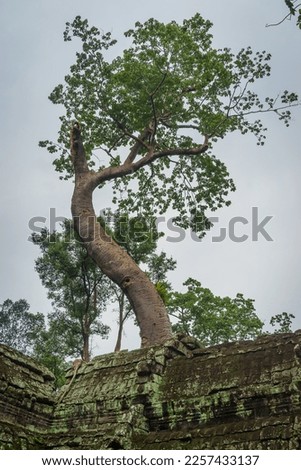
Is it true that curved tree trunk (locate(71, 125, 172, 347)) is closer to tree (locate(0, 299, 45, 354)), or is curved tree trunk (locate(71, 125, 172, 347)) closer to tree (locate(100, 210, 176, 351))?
tree (locate(100, 210, 176, 351))

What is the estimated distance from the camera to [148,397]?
7.18m

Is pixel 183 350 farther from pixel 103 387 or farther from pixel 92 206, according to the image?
pixel 92 206

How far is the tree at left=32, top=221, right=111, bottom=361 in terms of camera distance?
20.4 m

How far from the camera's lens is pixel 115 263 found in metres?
11.9

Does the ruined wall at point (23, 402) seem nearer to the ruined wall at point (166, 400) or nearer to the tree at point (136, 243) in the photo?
the ruined wall at point (166, 400)

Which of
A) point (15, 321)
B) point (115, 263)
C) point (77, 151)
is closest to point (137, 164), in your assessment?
point (77, 151)

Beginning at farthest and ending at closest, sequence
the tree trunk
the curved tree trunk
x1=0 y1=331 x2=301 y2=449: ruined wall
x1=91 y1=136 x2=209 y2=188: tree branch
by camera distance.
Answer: the tree trunk → x1=91 y1=136 x2=209 y2=188: tree branch → the curved tree trunk → x1=0 y1=331 x2=301 y2=449: ruined wall

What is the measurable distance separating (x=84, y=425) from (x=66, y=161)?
9847 millimetres

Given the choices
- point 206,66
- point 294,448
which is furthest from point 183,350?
point 206,66

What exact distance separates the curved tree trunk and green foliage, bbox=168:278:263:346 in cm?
997

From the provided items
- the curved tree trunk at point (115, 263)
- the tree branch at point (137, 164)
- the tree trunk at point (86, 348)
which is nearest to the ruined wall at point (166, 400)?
the curved tree trunk at point (115, 263)

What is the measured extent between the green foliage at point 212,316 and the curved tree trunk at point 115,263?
32.7 ft

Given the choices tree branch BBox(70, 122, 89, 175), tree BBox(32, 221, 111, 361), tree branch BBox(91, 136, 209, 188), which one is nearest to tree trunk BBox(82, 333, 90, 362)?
tree BBox(32, 221, 111, 361)

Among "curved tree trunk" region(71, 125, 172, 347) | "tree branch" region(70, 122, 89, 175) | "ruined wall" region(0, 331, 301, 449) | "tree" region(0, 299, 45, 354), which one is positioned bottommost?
"ruined wall" region(0, 331, 301, 449)
